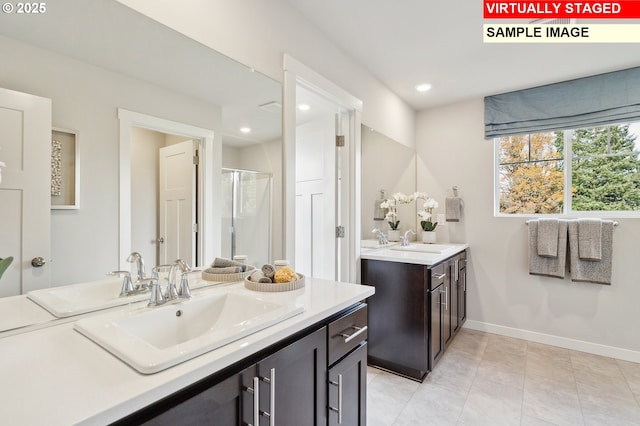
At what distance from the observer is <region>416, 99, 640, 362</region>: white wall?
2537 millimetres

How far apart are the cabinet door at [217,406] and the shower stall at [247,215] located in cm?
77

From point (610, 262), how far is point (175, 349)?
327 cm

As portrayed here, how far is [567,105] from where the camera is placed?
2.68 meters

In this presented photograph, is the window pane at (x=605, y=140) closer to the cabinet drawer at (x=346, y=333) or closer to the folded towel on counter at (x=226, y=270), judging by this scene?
the cabinet drawer at (x=346, y=333)

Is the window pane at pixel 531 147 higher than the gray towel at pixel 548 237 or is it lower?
higher

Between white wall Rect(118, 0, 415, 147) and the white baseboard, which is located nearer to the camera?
white wall Rect(118, 0, 415, 147)

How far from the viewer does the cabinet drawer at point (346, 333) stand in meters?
1.15

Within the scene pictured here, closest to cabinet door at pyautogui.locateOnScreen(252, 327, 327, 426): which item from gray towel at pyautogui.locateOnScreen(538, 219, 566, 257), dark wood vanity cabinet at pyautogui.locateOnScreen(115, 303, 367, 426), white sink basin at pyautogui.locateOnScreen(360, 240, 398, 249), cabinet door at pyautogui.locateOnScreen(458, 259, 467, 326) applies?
dark wood vanity cabinet at pyautogui.locateOnScreen(115, 303, 367, 426)

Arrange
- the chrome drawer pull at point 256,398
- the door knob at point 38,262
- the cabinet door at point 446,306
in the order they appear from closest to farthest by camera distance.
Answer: the chrome drawer pull at point 256,398 < the door knob at point 38,262 < the cabinet door at point 446,306

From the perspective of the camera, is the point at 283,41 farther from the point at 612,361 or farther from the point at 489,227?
the point at 612,361

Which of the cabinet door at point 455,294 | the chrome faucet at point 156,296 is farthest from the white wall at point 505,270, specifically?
the chrome faucet at point 156,296

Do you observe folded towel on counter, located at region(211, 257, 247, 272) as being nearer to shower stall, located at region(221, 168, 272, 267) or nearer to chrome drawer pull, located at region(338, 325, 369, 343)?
shower stall, located at region(221, 168, 272, 267)

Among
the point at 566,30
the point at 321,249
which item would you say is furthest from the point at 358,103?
the point at 566,30

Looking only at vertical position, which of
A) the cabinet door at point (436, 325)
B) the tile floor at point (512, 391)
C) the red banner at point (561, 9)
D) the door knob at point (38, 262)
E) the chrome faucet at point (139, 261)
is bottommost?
the tile floor at point (512, 391)
